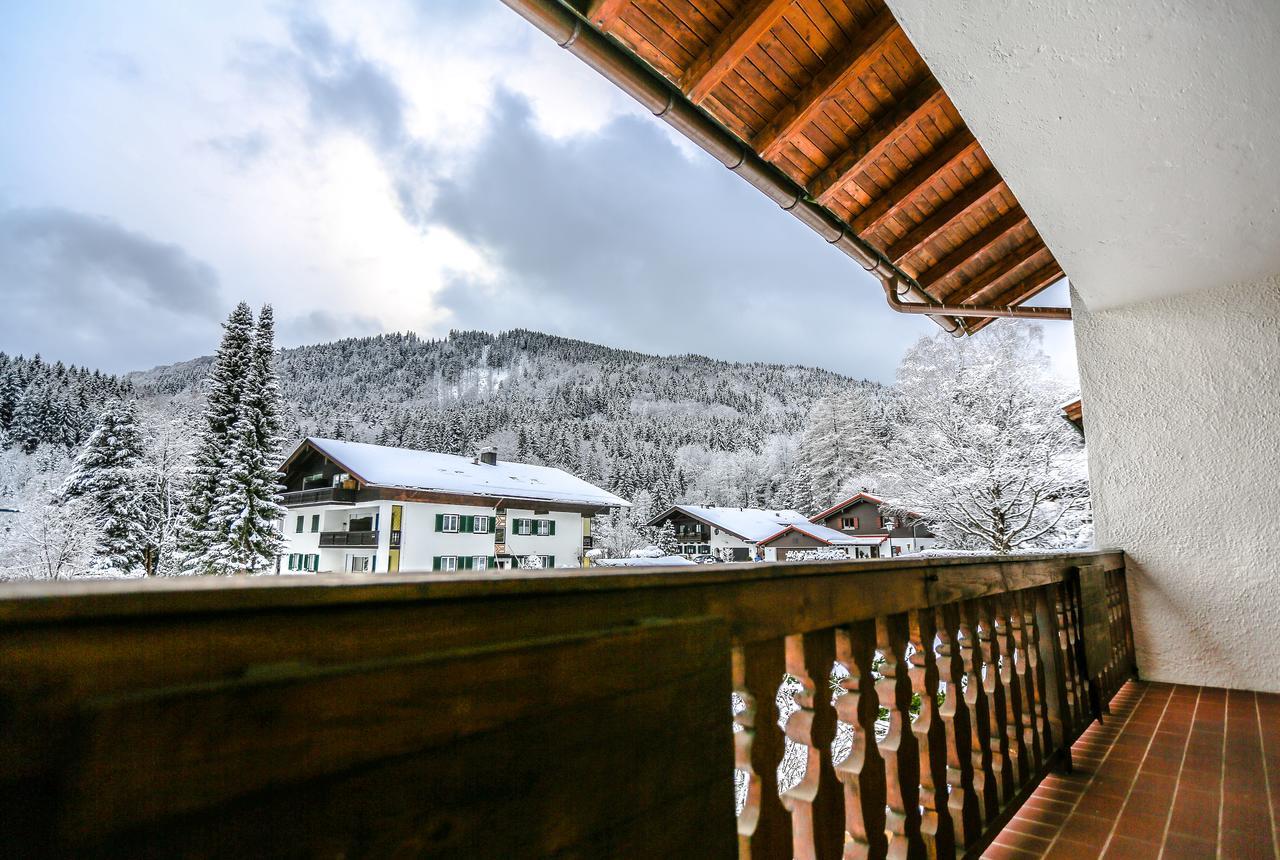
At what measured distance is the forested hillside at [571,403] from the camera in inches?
939

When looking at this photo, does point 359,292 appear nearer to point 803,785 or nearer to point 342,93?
point 342,93

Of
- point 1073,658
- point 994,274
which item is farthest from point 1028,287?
point 1073,658

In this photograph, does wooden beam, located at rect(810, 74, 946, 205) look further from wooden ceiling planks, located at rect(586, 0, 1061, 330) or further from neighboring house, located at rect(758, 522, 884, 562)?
neighboring house, located at rect(758, 522, 884, 562)

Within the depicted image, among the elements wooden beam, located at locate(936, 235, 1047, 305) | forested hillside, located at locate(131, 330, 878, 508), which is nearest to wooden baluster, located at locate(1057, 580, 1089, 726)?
wooden beam, located at locate(936, 235, 1047, 305)

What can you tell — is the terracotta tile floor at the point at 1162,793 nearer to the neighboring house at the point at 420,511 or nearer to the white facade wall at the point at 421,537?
the white facade wall at the point at 421,537

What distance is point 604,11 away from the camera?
1.87m

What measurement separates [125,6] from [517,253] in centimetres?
3418

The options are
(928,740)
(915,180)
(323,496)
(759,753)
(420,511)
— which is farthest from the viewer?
(323,496)

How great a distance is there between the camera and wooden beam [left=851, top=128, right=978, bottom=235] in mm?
2803

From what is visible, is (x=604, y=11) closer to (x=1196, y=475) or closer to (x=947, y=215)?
(x=947, y=215)

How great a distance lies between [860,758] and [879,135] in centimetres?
251

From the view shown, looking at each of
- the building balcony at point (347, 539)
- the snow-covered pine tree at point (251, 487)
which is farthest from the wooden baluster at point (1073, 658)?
the snow-covered pine tree at point (251, 487)

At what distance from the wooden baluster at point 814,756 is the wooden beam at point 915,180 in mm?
2711

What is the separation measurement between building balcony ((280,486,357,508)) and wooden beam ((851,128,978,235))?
15.2m
